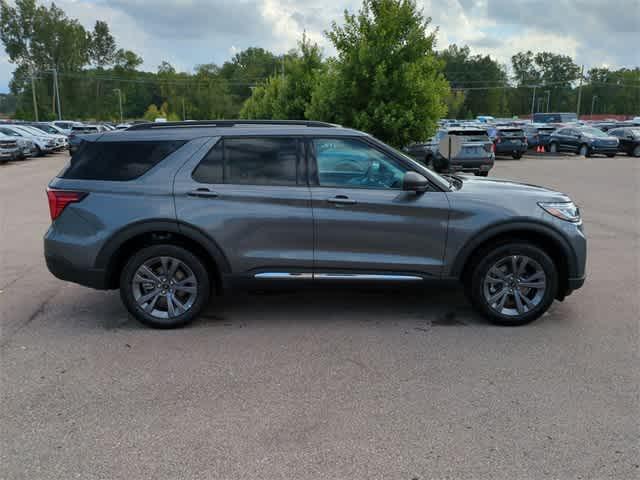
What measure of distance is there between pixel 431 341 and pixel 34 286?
14.7 feet

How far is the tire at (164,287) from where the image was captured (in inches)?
196

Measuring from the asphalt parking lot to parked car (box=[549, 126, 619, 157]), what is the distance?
26.9 meters

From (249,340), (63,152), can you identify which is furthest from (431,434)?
(63,152)

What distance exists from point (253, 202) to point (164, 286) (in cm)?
110

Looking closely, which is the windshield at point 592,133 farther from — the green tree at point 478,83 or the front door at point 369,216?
the green tree at point 478,83

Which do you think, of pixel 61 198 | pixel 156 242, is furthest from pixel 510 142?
pixel 61 198

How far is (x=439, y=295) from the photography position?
6113 millimetres

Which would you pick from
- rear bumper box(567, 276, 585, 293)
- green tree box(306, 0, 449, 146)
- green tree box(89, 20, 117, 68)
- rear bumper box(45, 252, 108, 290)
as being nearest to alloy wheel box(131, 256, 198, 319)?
rear bumper box(45, 252, 108, 290)

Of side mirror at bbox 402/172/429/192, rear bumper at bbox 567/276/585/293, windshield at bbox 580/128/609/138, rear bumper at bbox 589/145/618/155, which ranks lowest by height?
rear bumper at bbox 589/145/618/155

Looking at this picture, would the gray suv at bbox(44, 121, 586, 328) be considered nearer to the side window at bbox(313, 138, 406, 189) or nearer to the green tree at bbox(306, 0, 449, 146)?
the side window at bbox(313, 138, 406, 189)

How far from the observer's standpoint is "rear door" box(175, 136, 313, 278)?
4.94m

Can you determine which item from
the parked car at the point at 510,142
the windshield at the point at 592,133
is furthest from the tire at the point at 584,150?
the parked car at the point at 510,142

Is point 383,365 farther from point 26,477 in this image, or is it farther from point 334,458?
point 26,477

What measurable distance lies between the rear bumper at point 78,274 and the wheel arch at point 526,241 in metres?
3.12
